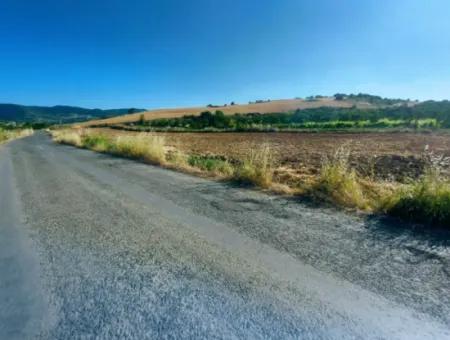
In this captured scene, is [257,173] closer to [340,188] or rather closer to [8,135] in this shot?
[340,188]

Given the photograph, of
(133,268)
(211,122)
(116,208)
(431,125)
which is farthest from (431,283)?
(211,122)

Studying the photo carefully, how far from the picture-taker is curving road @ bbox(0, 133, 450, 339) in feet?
8.88

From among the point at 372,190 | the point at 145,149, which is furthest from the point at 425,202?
the point at 145,149

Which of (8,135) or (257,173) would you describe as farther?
(8,135)

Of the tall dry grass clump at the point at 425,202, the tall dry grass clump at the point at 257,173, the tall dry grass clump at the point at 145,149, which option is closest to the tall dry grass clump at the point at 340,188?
the tall dry grass clump at the point at 425,202

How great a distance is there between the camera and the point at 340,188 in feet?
22.1

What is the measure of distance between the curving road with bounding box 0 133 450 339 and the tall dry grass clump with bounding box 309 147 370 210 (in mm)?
628

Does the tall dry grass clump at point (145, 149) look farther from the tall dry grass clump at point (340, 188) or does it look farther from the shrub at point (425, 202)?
the shrub at point (425, 202)

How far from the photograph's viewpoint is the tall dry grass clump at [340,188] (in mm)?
6414

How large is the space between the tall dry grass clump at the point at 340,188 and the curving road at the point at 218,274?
2.06 ft

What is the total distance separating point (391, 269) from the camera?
3.71 meters

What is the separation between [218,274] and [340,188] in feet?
12.9

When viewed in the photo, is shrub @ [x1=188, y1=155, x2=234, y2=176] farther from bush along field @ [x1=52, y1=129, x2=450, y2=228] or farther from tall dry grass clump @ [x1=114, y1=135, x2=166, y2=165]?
tall dry grass clump @ [x1=114, y1=135, x2=166, y2=165]

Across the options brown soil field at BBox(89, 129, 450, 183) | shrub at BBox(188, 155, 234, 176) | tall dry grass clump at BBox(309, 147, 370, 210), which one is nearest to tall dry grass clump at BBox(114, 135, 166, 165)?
shrub at BBox(188, 155, 234, 176)
